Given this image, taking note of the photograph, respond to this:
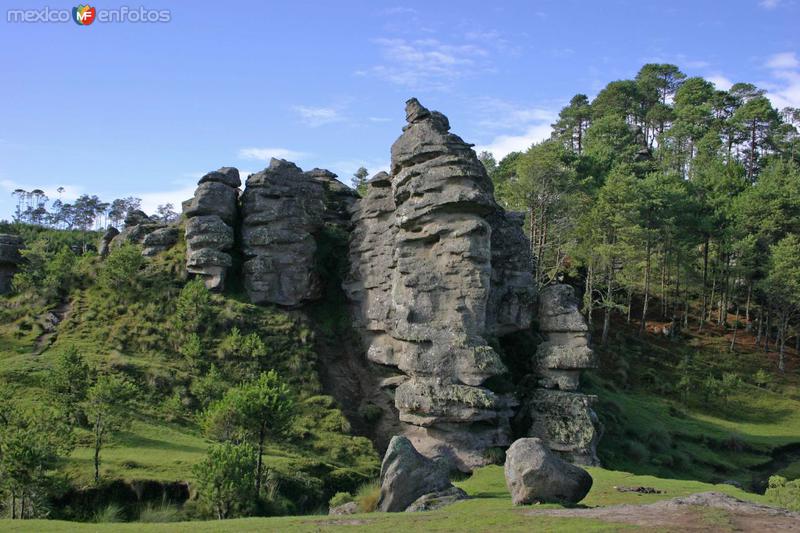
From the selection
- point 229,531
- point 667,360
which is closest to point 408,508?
point 229,531

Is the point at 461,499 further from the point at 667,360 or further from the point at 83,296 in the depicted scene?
the point at 667,360

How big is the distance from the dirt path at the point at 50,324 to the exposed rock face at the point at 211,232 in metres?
9.00

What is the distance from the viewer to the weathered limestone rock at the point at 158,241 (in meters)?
49.2

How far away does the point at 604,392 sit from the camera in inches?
1989

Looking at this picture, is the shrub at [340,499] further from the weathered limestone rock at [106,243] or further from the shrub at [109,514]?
the weathered limestone rock at [106,243]

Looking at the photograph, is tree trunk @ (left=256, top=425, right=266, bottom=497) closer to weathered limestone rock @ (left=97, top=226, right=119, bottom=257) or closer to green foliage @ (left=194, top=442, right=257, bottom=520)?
green foliage @ (left=194, top=442, right=257, bottom=520)

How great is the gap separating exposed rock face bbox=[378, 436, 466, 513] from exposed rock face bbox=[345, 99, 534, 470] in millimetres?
10711

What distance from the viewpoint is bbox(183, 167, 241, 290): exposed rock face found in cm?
4622

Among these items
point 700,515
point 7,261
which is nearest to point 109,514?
point 700,515

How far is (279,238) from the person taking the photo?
47.1 meters

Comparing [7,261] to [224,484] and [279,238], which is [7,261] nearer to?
[279,238]

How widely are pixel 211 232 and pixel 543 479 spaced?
3162cm

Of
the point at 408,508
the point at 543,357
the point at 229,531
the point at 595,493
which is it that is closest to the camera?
Result: the point at 229,531

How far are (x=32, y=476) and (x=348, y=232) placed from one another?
A: 99.4ft
